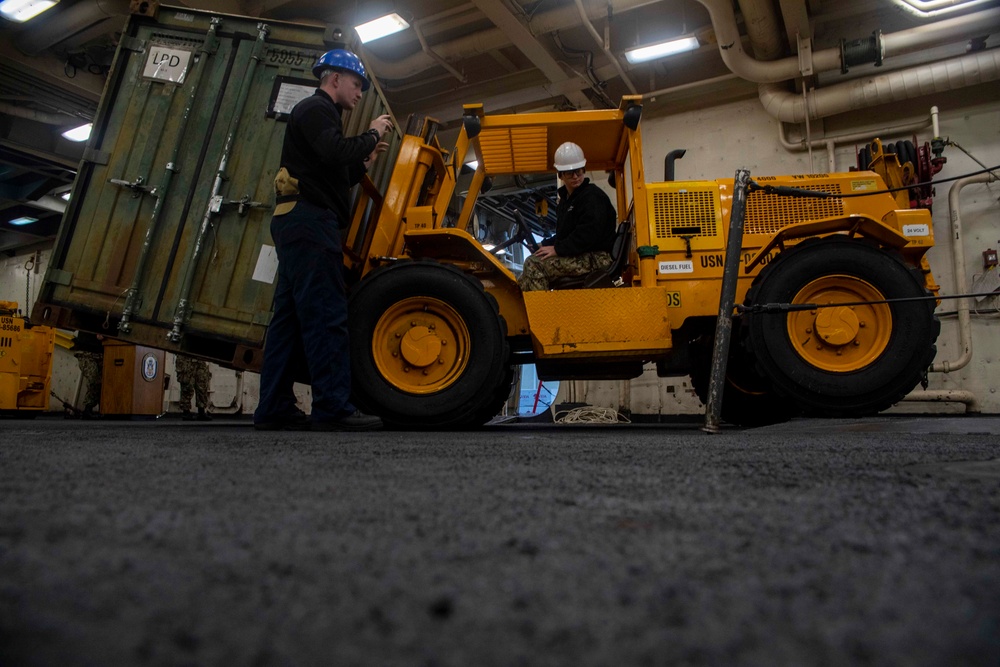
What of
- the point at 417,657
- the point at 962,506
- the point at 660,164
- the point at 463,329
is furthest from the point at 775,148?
the point at 417,657

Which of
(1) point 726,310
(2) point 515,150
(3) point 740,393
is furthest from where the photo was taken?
(3) point 740,393

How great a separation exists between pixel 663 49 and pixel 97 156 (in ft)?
19.6

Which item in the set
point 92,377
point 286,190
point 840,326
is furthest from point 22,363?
point 840,326

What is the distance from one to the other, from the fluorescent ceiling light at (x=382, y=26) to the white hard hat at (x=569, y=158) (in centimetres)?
416

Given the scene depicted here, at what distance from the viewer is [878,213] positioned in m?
3.68

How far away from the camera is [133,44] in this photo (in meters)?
3.76

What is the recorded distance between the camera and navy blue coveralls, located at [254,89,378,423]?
9.58 feet

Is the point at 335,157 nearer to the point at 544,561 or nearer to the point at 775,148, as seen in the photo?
the point at 544,561

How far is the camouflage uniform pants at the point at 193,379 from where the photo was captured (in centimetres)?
806

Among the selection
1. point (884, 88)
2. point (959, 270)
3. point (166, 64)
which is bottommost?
point (166, 64)

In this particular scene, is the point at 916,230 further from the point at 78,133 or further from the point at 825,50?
the point at 78,133

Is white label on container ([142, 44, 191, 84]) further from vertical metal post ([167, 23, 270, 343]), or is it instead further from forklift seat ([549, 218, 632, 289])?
forklift seat ([549, 218, 632, 289])

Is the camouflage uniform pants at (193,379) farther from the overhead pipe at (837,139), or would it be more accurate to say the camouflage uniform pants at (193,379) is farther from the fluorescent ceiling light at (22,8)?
the overhead pipe at (837,139)

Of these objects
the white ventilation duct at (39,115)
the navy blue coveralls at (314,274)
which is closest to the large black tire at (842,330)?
the navy blue coveralls at (314,274)
